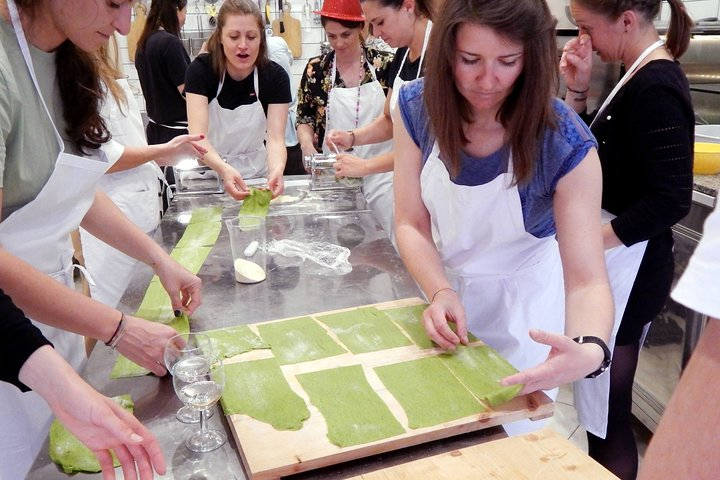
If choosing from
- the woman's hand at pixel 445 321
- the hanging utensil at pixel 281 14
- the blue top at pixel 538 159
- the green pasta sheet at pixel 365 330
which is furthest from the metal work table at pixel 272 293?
the hanging utensil at pixel 281 14

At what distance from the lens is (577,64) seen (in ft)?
6.82

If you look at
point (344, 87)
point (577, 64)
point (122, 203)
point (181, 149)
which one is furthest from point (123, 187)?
point (577, 64)

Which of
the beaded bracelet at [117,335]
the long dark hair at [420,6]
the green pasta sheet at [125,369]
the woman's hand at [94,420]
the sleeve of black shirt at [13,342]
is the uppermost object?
the long dark hair at [420,6]

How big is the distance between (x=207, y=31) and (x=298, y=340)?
416cm

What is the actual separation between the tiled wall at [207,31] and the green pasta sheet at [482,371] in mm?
4082

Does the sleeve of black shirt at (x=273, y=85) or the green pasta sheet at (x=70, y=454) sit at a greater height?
the sleeve of black shirt at (x=273, y=85)

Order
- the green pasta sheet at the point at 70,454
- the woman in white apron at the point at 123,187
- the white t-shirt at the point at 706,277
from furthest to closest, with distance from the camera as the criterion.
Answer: the woman in white apron at the point at 123,187
the green pasta sheet at the point at 70,454
the white t-shirt at the point at 706,277

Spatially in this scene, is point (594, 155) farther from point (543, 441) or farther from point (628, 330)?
point (628, 330)

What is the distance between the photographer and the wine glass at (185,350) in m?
1.01

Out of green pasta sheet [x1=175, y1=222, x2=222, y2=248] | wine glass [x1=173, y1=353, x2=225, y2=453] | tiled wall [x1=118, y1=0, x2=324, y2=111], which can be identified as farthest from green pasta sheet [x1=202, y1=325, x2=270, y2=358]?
tiled wall [x1=118, y1=0, x2=324, y2=111]

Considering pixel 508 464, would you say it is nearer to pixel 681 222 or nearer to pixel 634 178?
pixel 634 178

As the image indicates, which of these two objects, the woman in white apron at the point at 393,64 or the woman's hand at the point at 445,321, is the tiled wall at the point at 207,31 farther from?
the woman's hand at the point at 445,321

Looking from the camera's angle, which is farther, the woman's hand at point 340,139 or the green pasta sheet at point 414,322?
the woman's hand at point 340,139

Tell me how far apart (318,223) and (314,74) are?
47.2 inches
